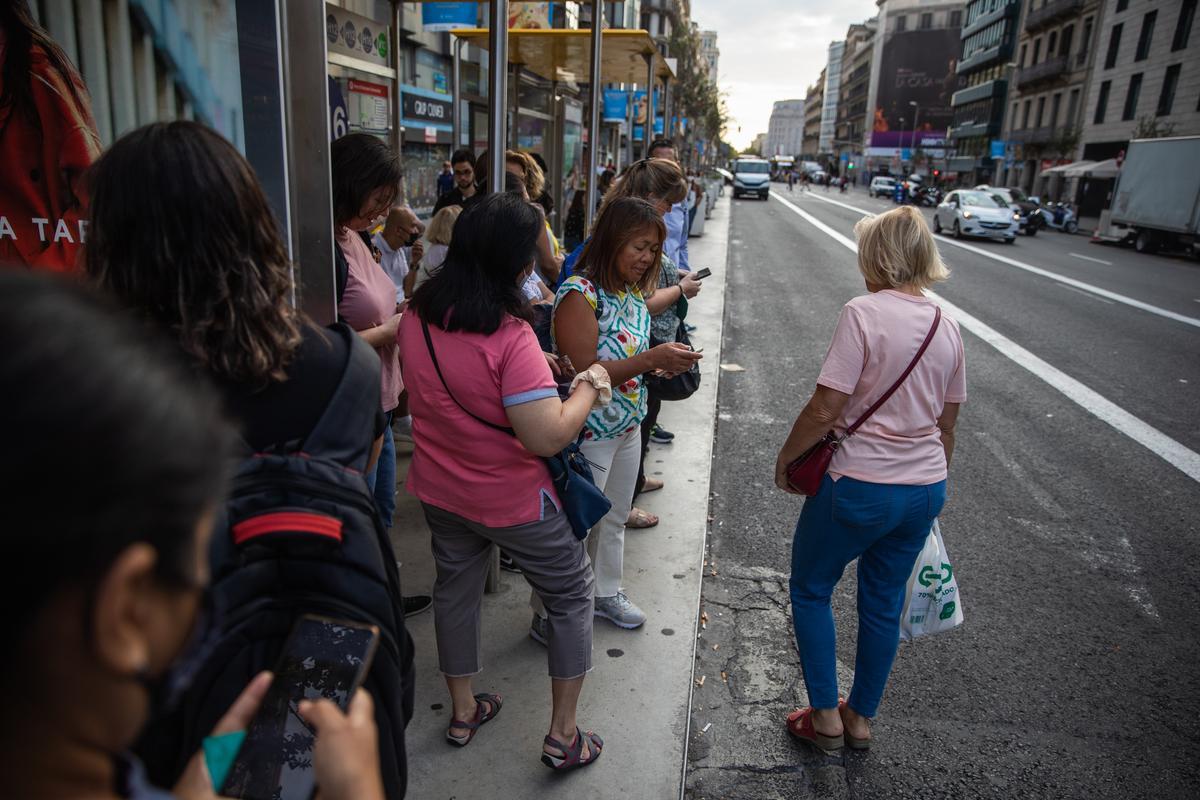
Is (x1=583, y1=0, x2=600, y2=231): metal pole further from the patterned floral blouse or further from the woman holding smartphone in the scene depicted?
the woman holding smartphone

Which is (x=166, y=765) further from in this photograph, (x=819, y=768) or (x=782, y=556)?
(x=782, y=556)

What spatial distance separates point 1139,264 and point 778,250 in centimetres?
944

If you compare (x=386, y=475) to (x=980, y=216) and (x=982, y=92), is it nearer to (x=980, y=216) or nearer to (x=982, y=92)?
(x=980, y=216)

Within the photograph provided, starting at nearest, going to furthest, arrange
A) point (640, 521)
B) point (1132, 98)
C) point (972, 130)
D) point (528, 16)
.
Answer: point (640, 521), point (528, 16), point (1132, 98), point (972, 130)

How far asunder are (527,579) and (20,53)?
230 centimetres

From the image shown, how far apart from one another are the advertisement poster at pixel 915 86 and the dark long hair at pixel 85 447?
10128 cm

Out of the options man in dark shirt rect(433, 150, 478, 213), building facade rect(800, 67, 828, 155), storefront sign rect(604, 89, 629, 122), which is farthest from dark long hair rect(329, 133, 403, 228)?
building facade rect(800, 67, 828, 155)

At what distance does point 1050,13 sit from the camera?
47969 mm

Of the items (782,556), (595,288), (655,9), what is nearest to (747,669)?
(782,556)

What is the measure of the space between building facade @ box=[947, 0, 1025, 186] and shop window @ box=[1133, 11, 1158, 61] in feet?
55.2

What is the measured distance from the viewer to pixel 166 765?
1130 mm

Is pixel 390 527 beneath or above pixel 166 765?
beneath

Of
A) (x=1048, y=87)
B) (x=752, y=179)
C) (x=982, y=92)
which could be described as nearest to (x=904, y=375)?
(x=752, y=179)

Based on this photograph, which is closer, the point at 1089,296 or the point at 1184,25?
the point at 1089,296
